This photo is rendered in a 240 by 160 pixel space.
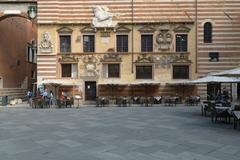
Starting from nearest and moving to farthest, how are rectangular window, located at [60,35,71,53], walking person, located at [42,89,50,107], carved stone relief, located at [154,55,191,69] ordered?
1. walking person, located at [42,89,50,107]
2. carved stone relief, located at [154,55,191,69]
3. rectangular window, located at [60,35,71,53]

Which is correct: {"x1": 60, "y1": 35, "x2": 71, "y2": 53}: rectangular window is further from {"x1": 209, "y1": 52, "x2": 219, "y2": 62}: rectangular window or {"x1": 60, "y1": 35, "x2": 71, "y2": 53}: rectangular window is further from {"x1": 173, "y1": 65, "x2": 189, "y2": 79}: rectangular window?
{"x1": 209, "y1": 52, "x2": 219, "y2": 62}: rectangular window

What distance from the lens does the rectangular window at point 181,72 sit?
96.4 feet

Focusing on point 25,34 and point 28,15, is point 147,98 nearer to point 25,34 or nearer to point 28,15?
point 28,15

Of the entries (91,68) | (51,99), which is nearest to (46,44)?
(91,68)

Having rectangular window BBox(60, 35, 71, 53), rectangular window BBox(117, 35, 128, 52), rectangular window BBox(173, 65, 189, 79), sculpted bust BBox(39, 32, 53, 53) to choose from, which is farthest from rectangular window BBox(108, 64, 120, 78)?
sculpted bust BBox(39, 32, 53, 53)

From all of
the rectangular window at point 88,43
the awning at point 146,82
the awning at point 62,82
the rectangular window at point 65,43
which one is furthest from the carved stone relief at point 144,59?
the rectangular window at point 65,43

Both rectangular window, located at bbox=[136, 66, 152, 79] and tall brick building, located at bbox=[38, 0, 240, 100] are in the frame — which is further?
rectangular window, located at bbox=[136, 66, 152, 79]

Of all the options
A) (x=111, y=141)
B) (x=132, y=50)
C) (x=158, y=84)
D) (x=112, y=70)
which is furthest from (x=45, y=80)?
(x=111, y=141)

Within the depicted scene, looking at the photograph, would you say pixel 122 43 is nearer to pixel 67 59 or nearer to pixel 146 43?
pixel 146 43

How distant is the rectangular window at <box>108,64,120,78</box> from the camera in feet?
96.9

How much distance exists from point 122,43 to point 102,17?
2.99 m

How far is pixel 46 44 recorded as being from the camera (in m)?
29.2

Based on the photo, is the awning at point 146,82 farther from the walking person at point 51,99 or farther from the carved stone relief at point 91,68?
the walking person at point 51,99

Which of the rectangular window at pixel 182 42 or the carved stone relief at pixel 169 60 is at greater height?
the rectangular window at pixel 182 42
